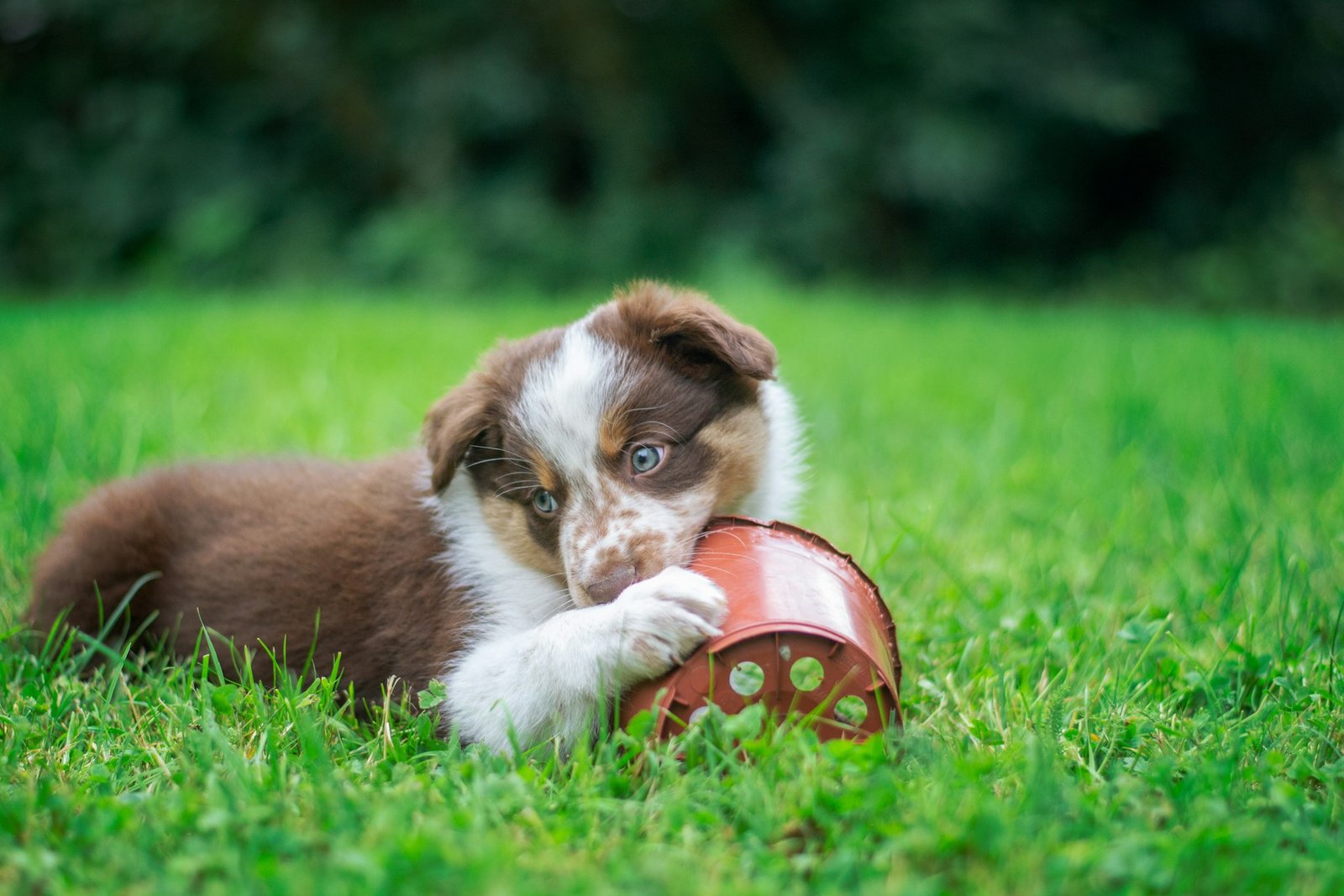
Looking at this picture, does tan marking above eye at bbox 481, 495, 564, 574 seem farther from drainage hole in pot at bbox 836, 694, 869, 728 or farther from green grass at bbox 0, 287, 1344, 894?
drainage hole in pot at bbox 836, 694, 869, 728

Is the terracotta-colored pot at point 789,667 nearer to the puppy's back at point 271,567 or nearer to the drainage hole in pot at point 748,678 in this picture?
the drainage hole in pot at point 748,678

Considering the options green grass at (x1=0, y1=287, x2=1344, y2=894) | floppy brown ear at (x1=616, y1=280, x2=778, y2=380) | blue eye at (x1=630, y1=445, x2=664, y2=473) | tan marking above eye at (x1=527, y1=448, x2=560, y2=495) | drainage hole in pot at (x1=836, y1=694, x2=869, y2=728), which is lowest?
green grass at (x1=0, y1=287, x2=1344, y2=894)

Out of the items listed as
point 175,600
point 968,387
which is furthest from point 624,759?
point 968,387

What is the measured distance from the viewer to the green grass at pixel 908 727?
169 cm

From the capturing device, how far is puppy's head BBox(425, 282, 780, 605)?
2467mm

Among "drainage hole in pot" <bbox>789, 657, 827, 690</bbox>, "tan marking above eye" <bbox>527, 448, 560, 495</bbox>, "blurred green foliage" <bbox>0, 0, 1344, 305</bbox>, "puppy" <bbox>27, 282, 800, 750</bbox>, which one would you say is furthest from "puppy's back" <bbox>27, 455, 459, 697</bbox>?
"blurred green foliage" <bbox>0, 0, 1344, 305</bbox>

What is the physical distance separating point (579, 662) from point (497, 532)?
63cm

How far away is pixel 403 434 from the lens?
195 inches

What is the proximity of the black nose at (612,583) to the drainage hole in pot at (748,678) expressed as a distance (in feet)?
1.15

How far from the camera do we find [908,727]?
232cm

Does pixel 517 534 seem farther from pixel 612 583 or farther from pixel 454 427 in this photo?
pixel 612 583

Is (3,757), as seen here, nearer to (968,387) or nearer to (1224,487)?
(1224,487)

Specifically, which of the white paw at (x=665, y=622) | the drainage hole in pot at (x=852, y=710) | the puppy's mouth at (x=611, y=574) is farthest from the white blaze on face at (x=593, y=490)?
the drainage hole in pot at (x=852, y=710)

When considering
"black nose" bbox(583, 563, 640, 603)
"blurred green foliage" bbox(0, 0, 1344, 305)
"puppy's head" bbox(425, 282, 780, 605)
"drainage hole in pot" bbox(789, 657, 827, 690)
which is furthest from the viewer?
"blurred green foliage" bbox(0, 0, 1344, 305)
